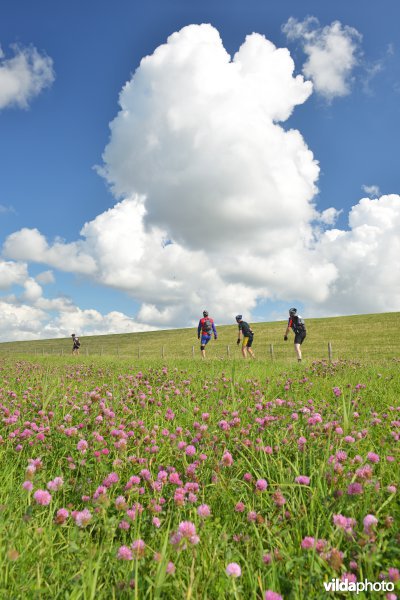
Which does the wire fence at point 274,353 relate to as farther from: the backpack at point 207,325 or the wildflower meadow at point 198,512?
the wildflower meadow at point 198,512

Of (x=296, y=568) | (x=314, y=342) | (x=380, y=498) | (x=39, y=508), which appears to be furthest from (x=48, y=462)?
(x=314, y=342)

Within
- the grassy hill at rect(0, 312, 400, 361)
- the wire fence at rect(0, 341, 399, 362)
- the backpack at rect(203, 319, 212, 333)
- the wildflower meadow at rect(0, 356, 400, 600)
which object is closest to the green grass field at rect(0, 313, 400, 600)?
the wildflower meadow at rect(0, 356, 400, 600)

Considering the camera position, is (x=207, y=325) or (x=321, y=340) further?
(x=321, y=340)

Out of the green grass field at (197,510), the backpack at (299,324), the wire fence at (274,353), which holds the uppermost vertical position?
the backpack at (299,324)

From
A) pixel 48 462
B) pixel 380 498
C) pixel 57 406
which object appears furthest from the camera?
pixel 57 406

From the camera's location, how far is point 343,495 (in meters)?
2.33

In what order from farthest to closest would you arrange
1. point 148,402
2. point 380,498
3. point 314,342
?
1. point 314,342
2. point 148,402
3. point 380,498

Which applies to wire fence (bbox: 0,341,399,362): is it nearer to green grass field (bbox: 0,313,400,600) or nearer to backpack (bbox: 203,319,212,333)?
backpack (bbox: 203,319,212,333)

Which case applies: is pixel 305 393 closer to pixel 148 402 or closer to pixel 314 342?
pixel 148 402

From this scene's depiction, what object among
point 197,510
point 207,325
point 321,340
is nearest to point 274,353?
point 321,340

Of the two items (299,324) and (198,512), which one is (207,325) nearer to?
(299,324)

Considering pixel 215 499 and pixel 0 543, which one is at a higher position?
pixel 0 543

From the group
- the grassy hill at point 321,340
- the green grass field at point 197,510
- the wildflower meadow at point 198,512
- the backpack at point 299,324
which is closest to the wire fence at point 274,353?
the grassy hill at point 321,340

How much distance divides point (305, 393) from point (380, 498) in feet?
14.3
